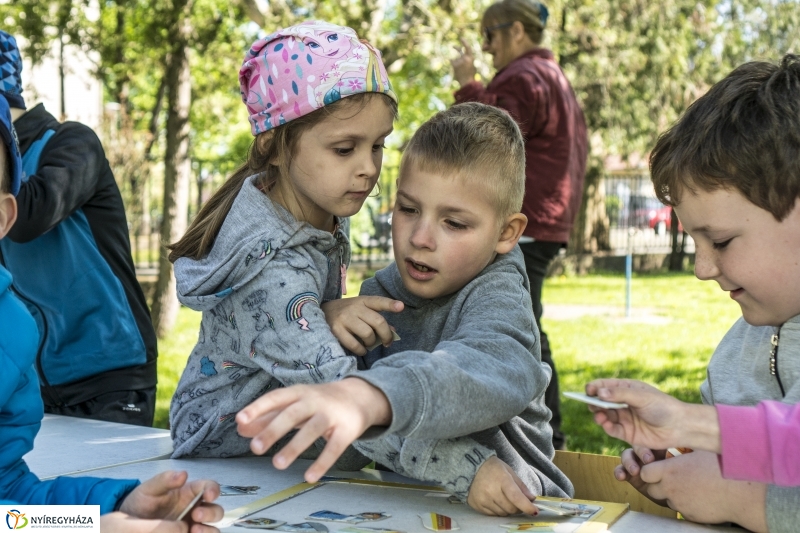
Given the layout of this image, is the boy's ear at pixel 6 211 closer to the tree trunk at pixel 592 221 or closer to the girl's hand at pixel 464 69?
the girl's hand at pixel 464 69

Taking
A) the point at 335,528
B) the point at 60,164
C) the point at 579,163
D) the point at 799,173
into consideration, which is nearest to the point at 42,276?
the point at 60,164

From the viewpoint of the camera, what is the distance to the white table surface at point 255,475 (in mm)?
1785

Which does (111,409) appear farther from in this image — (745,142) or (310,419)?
(745,142)

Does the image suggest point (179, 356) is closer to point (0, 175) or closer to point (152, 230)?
point (152, 230)

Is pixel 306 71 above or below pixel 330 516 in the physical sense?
above

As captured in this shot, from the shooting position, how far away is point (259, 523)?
5.69 ft

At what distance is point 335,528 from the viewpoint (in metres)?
1.70

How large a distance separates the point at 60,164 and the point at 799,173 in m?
2.38

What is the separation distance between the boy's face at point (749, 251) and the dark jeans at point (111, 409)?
2150mm

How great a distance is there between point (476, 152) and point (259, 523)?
3.16 feet

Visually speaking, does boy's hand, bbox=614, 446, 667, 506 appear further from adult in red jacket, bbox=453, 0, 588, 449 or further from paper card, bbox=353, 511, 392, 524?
adult in red jacket, bbox=453, 0, 588, 449

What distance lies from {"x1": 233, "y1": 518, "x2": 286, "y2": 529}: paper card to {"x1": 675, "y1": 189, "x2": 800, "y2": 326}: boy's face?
971 millimetres

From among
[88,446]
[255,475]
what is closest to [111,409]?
[88,446]

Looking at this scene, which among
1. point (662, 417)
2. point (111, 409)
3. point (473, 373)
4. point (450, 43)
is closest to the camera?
point (662, 417)
